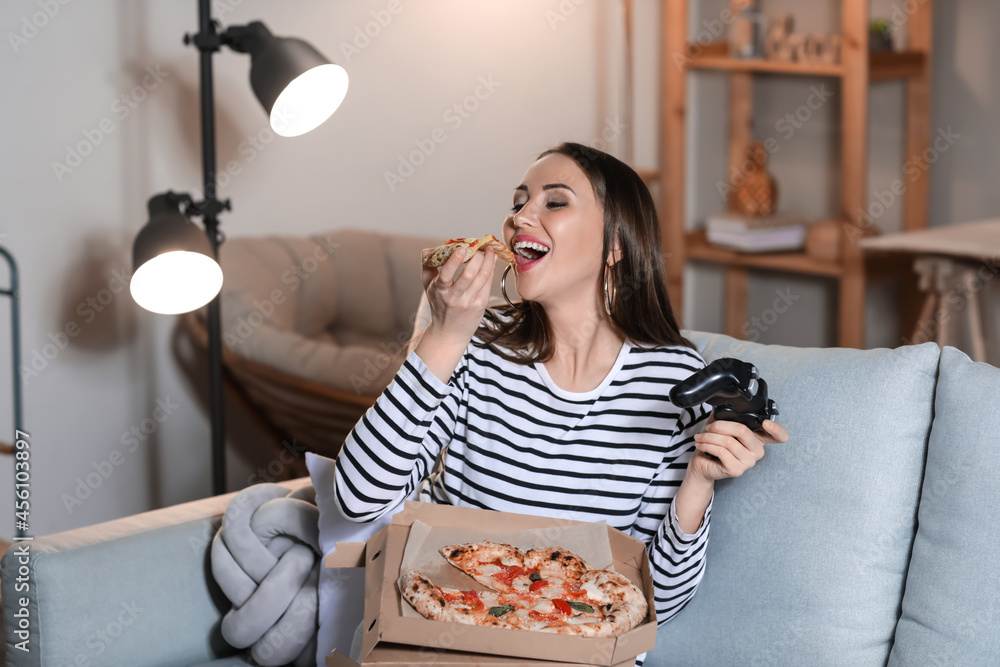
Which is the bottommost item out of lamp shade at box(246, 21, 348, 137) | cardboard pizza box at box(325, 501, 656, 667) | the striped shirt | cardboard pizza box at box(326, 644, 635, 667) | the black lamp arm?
cardboard pizza box at box(326, 644, 635, 667)

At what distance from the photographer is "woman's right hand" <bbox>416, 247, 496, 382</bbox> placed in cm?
121

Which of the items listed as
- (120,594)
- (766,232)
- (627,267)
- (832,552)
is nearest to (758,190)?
(766,232)

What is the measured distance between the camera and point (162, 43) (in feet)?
8.13

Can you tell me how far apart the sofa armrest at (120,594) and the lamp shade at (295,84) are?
0.78 meters

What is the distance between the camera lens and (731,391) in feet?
3.80

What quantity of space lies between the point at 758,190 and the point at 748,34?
1.72 ft

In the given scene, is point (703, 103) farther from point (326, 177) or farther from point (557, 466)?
point (557, 466)

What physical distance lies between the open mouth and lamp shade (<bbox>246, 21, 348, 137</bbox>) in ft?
2.27

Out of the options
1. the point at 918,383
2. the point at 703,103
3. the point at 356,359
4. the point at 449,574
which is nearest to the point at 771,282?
the point at 703,103

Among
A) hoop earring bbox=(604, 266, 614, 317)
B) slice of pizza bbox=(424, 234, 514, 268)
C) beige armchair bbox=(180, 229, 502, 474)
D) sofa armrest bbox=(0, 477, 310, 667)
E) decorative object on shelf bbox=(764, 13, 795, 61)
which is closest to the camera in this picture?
slice of pizza bbox=(424, 234, 514, 268)

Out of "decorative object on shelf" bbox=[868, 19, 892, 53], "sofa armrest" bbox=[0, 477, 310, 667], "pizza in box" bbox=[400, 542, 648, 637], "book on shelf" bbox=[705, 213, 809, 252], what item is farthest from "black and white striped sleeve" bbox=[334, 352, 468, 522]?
"decorative object on shelf" bbox=[868, 19, 892, 53]


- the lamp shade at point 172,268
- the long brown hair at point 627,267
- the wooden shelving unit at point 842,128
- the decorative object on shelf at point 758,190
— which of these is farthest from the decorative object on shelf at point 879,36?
the lamp shade at point 172,268

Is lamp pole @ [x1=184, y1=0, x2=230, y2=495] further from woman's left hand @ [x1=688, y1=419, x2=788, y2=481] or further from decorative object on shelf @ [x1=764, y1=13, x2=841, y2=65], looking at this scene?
decorative object on shelf @ [x1=764, y1=13, x2=841, y2=65]

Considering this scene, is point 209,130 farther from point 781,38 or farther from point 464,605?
point 781,38
